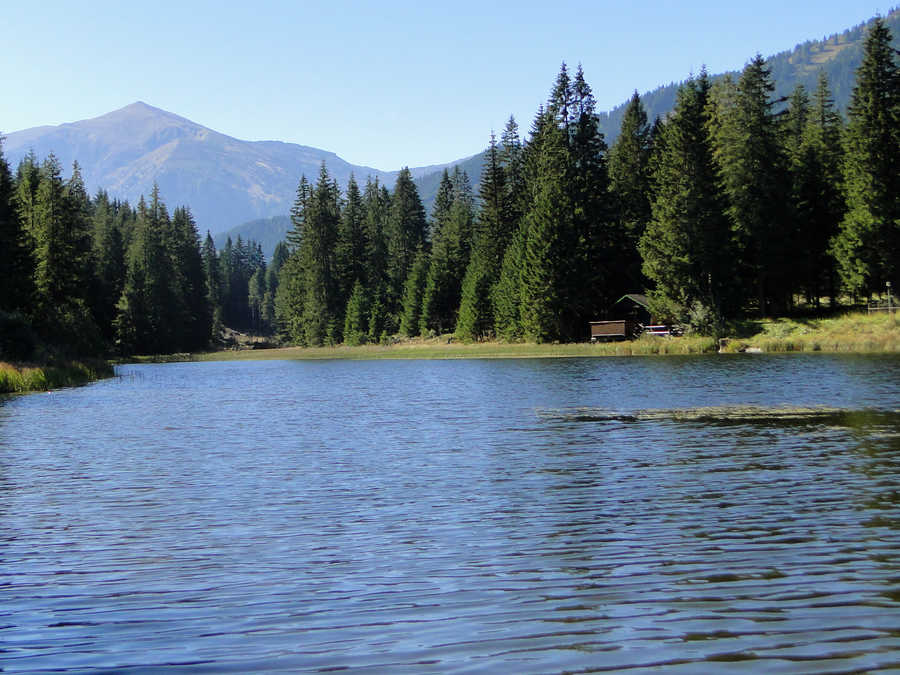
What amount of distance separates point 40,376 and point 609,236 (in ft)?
215

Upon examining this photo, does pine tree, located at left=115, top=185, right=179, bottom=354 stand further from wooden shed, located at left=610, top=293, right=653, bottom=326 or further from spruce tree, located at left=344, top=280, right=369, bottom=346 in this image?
wooden shed, located at left=610, top=293, right=653, bottom=326

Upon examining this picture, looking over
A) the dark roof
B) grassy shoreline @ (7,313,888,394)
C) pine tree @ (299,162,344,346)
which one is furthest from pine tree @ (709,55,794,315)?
pine tree @ (299,162,344,346)

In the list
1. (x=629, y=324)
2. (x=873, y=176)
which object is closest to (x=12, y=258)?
(x=629, y=324)

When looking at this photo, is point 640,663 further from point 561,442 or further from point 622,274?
point 622,274

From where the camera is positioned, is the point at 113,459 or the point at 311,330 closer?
the point at 113,459

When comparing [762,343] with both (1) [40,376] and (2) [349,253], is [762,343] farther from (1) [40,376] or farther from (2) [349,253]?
(2) [349,253]

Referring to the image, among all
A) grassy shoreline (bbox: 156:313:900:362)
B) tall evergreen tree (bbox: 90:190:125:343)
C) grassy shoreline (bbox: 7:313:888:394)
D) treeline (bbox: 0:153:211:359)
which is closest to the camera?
grassy shoreline (bbox: 7:313:888:394)

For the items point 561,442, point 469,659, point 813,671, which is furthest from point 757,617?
point 561,442

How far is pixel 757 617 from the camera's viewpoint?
823cm

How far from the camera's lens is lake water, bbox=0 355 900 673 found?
7781mm

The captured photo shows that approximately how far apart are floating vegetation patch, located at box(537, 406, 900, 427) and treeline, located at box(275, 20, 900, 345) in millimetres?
48538

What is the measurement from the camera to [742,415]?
27688 millimetres

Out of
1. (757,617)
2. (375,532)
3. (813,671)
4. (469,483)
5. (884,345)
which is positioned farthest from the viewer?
(884,345)

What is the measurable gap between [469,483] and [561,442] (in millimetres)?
6459
